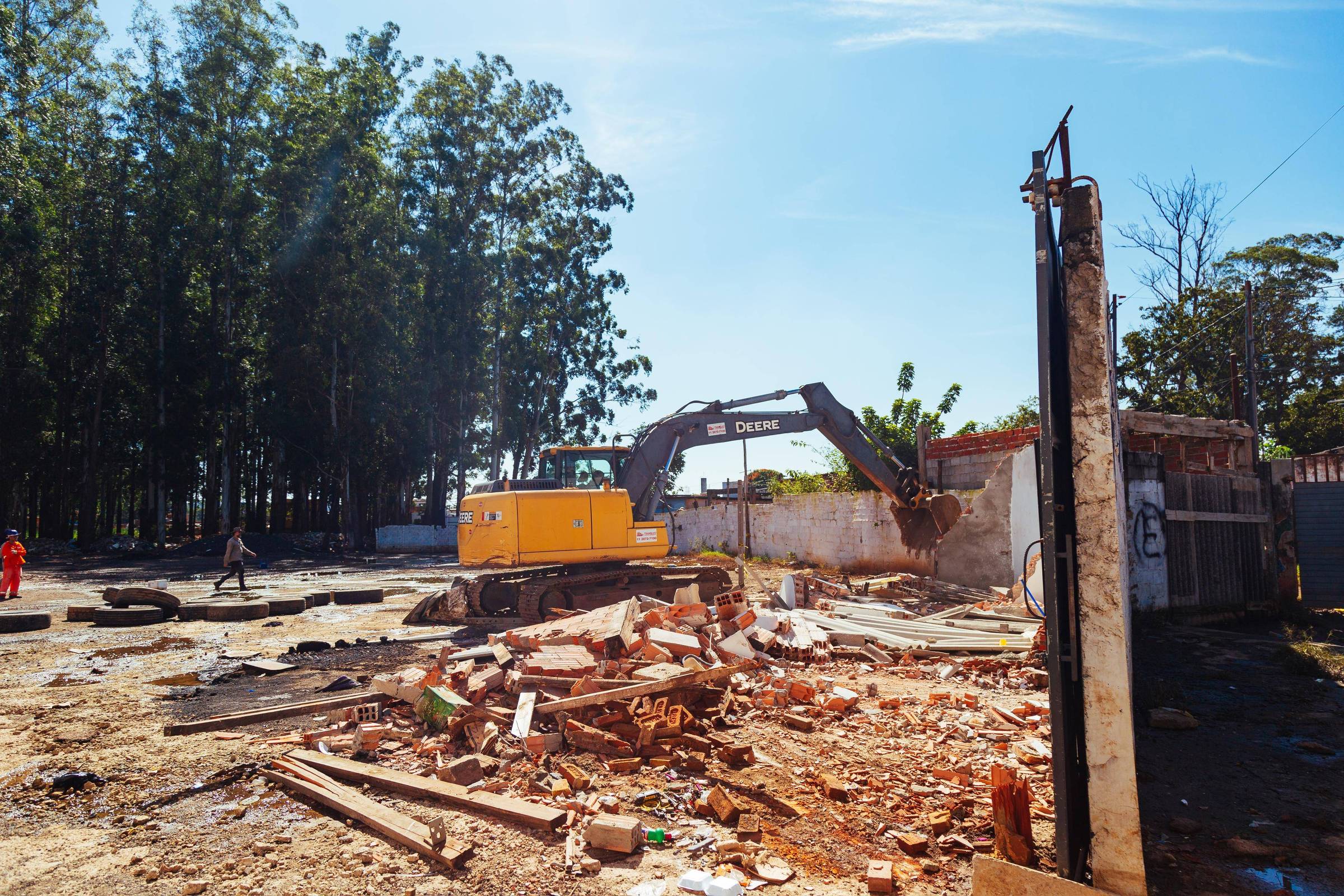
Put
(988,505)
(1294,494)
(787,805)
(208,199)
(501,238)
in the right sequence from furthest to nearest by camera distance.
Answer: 1. (501,238)
2. (208,199)
3. (988,505)
4. (1294,494)
5. (787,805)

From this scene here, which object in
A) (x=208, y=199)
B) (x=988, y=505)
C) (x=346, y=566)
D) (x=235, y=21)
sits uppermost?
(x=235, y=21)

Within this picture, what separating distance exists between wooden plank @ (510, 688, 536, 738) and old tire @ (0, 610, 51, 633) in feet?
33.6

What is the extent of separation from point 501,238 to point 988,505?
1173 inches

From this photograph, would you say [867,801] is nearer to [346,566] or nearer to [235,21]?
[346,566]

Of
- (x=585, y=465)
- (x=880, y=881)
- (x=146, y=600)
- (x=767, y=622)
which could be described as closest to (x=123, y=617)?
(x=146, y=600)

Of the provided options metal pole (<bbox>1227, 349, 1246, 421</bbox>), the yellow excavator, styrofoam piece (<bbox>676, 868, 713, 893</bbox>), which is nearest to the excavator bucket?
the yellow excavator

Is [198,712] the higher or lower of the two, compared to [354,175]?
lower

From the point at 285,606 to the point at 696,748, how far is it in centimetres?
1131

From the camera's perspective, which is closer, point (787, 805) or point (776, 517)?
point (787, 805)

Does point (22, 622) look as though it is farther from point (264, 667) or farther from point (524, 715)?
point (524, 715)

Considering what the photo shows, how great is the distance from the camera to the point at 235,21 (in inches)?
1319

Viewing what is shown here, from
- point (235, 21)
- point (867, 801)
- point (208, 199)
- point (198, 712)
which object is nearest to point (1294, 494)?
point (867, 801)

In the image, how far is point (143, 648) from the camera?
10.6m

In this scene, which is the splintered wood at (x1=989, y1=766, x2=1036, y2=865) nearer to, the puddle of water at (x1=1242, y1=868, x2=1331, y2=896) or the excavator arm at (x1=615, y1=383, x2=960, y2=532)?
the puddle of water at (x1=1242, y1=868, x2=1331, y2=896)
